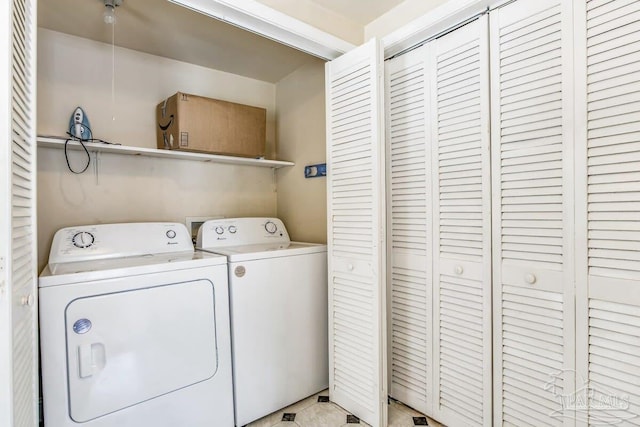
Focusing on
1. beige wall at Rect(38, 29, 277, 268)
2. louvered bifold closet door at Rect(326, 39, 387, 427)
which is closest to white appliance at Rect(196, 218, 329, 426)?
louvered bifold closet door at Rect(326, 39, 387, 427)

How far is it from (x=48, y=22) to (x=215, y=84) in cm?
102

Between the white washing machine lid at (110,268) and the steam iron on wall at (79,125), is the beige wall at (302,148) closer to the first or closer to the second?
the white washing machine lid at (110,268)

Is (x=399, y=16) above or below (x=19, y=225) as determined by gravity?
above

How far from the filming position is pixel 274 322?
74.9 inches

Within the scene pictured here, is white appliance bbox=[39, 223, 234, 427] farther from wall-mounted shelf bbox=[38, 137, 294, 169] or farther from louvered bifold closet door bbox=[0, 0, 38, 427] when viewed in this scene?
wall-mounted shelf bbox=[38, 137, 294, 169]

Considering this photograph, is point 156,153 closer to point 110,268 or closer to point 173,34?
point 173,34

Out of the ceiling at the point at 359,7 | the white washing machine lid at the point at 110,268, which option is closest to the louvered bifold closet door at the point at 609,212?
the ceiling at the point at 359,7

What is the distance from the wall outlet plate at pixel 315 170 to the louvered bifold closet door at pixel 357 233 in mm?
429

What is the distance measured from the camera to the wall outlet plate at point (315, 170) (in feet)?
7.97

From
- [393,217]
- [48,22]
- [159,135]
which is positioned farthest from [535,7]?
[48,22]

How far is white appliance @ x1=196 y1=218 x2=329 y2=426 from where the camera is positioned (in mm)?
1779

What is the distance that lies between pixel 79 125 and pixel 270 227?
4.45 feet

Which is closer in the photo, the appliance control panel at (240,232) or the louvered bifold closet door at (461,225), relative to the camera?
the louvered bifold closet door at (461,225)

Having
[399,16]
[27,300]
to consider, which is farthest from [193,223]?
[399,16]
